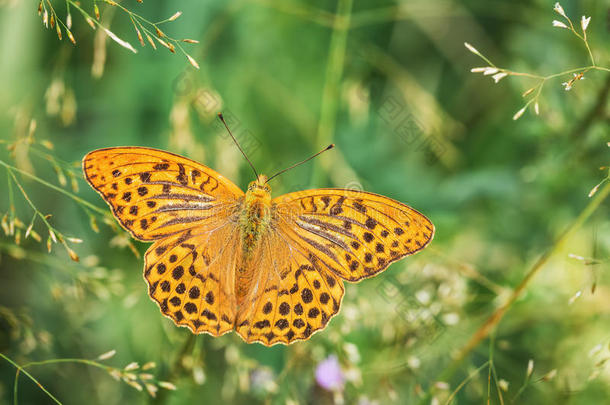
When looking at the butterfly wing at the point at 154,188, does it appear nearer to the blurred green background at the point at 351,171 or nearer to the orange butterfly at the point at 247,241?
the orange butterfly at the point at 247,241

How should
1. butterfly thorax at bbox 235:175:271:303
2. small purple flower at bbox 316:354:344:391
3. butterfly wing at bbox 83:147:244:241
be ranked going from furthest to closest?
small purple flower at bbox 316:354:344:391, butterfly thorax at bbox 235:175:271:303, butterfly wing at bbox 83:147:244:241

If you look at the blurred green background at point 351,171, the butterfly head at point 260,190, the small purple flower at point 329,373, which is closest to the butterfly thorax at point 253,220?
the butterfly head at point 260,190

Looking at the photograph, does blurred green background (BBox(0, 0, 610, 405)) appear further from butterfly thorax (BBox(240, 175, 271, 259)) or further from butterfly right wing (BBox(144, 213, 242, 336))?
butterfly thorax (BBox(240, 175, 271, 259))

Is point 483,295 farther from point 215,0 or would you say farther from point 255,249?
point 215,0

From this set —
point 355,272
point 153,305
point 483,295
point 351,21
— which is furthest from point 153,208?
point 351,21

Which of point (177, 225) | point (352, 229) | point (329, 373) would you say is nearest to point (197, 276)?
point (177, 225)

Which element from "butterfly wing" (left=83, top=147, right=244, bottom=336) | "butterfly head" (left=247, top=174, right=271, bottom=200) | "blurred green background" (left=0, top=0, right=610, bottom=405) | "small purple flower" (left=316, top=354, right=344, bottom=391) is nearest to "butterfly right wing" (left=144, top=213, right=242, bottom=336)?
"butterfly wing" (left=83, top=147, right=244, bottom=336)
